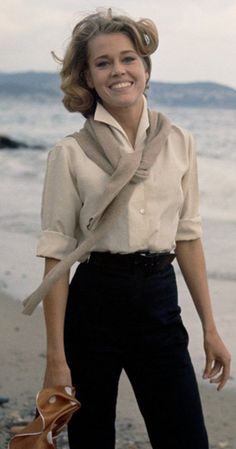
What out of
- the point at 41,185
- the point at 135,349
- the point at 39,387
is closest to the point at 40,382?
the point at 39,387

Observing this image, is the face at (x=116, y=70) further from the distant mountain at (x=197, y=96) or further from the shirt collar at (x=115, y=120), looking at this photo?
the distant mountain at (x=197, y=96)

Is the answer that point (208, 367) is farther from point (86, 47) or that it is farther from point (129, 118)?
point (86, 47)

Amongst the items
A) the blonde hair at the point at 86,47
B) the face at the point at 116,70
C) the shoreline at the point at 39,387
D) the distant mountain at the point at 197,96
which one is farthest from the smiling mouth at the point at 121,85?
the distant mountain at the point at 197,96

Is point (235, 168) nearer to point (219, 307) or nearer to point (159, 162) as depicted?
point (219, 307)

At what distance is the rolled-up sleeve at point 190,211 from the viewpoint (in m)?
2.93

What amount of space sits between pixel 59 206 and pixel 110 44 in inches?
19.6

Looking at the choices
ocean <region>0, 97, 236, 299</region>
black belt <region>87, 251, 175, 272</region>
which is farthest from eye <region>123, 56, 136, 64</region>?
ocean <region>0, 97, 236, 299</region>

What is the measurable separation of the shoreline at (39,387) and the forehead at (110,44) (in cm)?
183

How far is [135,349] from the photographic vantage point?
112 inches

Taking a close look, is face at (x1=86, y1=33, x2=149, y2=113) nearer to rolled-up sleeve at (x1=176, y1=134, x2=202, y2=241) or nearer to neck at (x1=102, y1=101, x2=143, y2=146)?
neck at (x1=102, y1=101, x2=143, y2=146)

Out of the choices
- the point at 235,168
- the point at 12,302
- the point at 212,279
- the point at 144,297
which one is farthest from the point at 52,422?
the point at 235,168

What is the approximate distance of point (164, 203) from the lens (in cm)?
282

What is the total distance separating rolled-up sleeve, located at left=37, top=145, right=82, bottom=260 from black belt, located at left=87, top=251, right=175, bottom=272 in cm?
9

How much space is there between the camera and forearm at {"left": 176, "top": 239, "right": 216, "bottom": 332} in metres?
2.99
